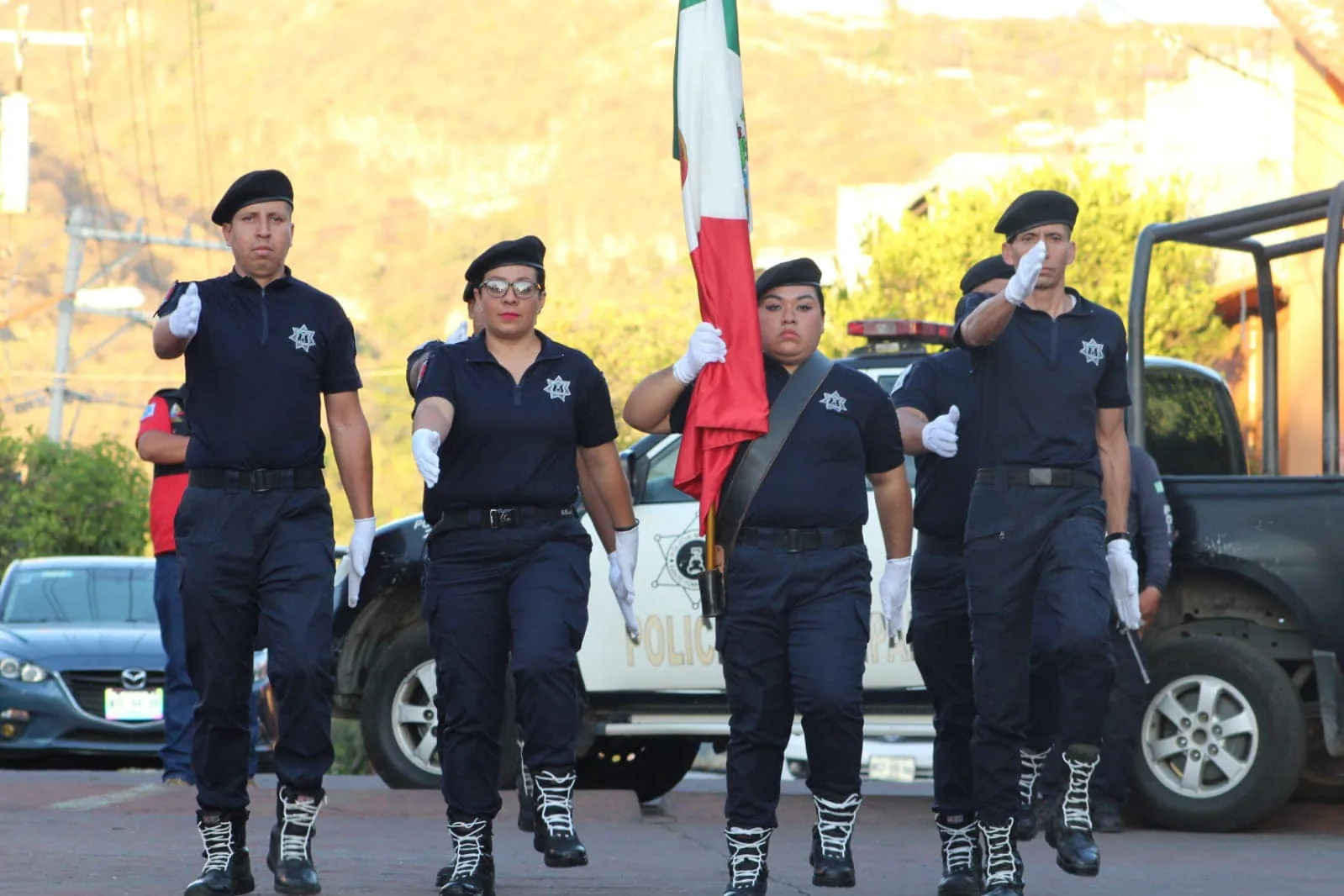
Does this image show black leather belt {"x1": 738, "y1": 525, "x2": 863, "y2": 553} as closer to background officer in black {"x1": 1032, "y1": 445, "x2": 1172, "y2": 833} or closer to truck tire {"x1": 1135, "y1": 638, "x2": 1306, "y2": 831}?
background officer in black {"x1": 1032, "y1": 445, "x2": 1172, "y2": 833}

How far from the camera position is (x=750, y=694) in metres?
7.13

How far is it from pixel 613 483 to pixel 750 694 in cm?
99

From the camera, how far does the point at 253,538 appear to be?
7.30 meters

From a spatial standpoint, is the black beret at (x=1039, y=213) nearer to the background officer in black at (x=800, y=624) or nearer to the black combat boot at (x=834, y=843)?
the background officer in black at (x=800, y=624)

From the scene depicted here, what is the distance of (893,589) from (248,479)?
2.08 metres

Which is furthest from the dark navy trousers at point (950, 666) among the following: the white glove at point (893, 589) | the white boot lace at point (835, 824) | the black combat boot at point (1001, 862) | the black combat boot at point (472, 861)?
the black combat boot at point (472, 861)

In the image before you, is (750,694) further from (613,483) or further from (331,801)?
(331,801)

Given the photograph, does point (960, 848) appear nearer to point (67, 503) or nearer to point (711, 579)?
point (711, 579)

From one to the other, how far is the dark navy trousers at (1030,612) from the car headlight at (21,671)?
8529 millimetres

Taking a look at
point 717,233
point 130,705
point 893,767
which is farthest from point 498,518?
point 130,705

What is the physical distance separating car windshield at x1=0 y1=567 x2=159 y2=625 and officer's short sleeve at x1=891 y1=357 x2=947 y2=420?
8640mm

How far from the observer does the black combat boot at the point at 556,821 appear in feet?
23.7

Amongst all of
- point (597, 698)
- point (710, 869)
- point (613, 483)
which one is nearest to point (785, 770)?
point (597, 698)

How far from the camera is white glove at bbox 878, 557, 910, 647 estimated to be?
7609 mm
